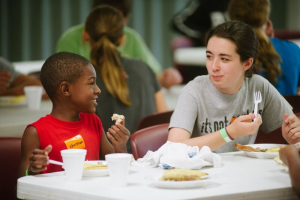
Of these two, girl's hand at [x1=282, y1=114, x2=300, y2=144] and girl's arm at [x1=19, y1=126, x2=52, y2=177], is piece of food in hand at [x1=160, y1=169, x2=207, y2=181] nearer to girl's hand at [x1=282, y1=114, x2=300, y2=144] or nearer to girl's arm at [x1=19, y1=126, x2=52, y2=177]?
girl's arm at [x1=19, y1=126, x2=52, y2=177]

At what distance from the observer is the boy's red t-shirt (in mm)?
1979

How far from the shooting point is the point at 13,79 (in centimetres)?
367

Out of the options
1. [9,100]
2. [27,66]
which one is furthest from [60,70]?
[27,66]

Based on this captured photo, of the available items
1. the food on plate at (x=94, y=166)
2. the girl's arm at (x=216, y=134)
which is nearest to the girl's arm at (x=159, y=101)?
Result: the girl's arm at (x=216, y=134)

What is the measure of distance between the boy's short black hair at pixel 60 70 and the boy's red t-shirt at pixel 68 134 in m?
0.13

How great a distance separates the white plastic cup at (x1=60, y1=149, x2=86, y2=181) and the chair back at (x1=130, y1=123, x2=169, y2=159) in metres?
0.59

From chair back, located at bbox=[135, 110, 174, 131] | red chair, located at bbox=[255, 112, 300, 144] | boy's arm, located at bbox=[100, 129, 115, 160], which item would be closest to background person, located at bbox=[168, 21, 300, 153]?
red chair, located at bbox=[255, 112, 300, 144]

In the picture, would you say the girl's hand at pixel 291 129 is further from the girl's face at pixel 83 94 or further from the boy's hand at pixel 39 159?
the boy's hand at pixel 39 159

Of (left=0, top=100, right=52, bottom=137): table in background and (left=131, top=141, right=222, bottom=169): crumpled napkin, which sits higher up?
(left=131, top=141, right=222, bottom=169): crumpled napkin

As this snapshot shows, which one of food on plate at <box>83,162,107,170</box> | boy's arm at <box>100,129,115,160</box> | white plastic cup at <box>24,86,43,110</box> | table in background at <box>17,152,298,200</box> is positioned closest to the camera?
table in background at <box>17,152,298,200</box>

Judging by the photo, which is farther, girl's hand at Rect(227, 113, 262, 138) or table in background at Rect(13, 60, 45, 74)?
table in background at Rect(13, 60, 45, 74)

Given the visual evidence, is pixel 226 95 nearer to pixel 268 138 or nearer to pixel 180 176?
pixel 268 138

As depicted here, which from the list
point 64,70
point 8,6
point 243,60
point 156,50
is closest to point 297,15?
point 156,50

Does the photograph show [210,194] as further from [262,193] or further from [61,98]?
[61,98]
